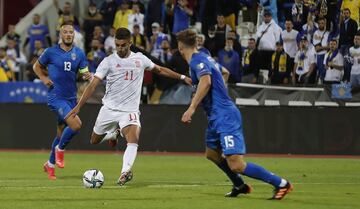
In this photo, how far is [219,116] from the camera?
11.9m

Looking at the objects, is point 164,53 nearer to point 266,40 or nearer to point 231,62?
point 231,62

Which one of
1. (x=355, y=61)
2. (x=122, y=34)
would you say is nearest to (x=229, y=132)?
(x=122, y=34)

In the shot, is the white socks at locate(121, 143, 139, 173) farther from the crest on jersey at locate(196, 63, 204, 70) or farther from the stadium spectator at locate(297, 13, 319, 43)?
the stadium spectator at locate(297, 13, 319, 43)

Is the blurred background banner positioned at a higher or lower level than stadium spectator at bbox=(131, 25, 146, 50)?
lower

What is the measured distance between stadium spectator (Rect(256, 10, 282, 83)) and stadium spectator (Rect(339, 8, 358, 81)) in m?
1.87

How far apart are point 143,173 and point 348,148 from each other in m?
7.51

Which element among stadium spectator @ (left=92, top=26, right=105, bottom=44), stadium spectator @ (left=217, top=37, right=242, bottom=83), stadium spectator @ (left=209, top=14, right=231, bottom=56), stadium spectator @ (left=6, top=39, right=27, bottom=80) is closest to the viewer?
stadium spectator @ (left=217, top=37, right=242, bottom=83)

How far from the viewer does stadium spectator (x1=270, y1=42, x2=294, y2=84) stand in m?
24.2

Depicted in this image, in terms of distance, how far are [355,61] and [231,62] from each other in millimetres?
3332

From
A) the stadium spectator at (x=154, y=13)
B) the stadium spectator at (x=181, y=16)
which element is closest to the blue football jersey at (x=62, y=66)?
the stadium spectator at (x=181, y=16)

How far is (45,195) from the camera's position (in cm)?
1257

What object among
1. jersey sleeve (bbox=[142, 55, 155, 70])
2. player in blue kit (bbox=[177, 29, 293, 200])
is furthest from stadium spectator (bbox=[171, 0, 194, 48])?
player in blue kit (bbox=[177, 29, 293, 200])

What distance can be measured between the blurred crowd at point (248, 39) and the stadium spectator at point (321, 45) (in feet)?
0.09

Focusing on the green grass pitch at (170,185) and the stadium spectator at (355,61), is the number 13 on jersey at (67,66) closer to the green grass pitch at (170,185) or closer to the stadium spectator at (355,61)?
the green grass pitch at (170,185)
